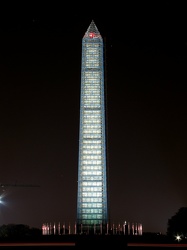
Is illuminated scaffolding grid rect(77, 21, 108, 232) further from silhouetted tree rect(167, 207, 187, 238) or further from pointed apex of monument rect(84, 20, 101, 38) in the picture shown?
silhouetted tree rect(167, 207, 187, 238)

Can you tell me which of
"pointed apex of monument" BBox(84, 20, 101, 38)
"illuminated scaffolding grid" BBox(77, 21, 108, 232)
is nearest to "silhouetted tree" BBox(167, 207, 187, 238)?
"illuminated scaffolding grid" BBox(77, 21, 108, 232)

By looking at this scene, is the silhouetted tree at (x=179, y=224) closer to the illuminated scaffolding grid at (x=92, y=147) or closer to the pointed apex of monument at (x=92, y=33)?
the illuminated scaffolding grid at (x=92, y=147)

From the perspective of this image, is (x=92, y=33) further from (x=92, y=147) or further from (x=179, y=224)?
(x=179, y=224)

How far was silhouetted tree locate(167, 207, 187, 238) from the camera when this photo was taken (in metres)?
58.7

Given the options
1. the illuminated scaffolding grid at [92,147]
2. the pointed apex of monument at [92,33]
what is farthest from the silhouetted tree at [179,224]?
the pointed apex of monument at [92,33]

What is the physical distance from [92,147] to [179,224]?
22171mm

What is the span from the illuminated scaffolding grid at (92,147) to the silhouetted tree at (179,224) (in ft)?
41.3

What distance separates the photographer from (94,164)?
71750 mm

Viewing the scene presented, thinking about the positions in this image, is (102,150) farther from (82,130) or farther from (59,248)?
(59,248)

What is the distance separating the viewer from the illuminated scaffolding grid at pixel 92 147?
69.0m

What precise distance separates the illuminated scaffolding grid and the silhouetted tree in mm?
12592

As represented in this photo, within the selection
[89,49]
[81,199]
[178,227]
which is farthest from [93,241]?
[89,49]

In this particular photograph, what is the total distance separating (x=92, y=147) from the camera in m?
72.6

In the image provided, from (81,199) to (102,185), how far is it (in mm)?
4796
